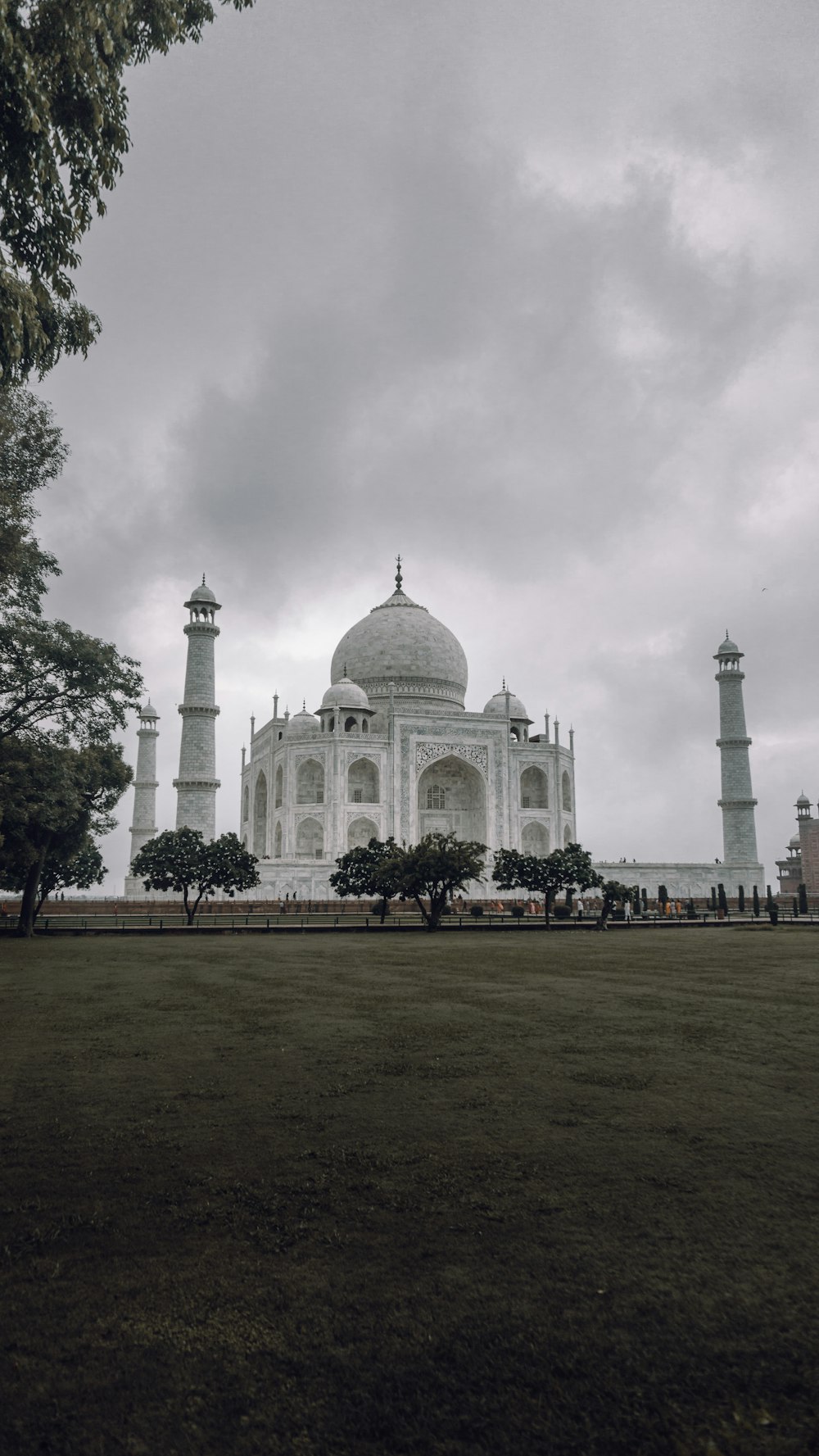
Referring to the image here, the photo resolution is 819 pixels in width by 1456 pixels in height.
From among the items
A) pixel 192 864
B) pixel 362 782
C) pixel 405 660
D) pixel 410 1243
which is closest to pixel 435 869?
pixel 192 864

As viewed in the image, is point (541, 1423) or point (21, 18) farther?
point (21, 18)

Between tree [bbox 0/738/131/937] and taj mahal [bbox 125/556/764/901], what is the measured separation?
609 inches

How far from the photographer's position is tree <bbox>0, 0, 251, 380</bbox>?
19.6 feet

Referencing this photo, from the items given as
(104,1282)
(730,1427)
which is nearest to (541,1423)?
(730,1427)

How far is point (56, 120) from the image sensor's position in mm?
6711

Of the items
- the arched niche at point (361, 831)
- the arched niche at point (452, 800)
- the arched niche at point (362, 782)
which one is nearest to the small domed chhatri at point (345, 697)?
the arched niche at point (362, 782)

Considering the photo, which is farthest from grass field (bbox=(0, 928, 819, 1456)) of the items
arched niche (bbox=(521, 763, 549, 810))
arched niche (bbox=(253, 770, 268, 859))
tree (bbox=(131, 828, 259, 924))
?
arched niche (bbox=(253, 770, 268, 859))

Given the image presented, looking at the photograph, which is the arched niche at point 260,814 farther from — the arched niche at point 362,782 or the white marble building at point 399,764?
the arched niche at point 362,782

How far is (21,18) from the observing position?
6.07 metres

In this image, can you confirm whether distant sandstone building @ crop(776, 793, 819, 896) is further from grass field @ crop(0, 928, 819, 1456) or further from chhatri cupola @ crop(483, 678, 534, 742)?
grass field @ crop(0, 928, 819, 1456)

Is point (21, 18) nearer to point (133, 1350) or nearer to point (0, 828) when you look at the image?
point (133, 1350)

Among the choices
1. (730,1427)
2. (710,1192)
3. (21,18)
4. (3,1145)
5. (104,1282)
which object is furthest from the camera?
(21,18)

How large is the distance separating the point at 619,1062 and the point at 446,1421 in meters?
4.41

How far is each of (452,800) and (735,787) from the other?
15.2 metres
